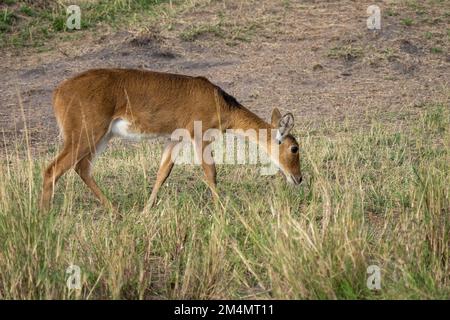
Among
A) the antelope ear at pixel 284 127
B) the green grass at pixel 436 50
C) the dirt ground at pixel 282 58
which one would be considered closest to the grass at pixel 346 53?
the dirt ground at pixel 282 58

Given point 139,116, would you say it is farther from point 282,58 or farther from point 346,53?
point 346,53

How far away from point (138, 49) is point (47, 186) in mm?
6218

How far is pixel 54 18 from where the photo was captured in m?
15.2

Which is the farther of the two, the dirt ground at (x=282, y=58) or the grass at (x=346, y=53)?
the grass at (x=346, y=53)

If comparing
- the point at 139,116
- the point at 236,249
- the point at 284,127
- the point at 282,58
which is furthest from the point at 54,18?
the point at 236,249

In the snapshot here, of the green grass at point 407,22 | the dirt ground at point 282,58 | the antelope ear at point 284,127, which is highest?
the green grass at point 407,22

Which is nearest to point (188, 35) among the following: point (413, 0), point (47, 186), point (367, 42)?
point (367, 42)

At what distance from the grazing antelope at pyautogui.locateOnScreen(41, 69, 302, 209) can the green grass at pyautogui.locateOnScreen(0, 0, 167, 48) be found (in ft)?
20.2

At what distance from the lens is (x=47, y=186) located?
862 cm

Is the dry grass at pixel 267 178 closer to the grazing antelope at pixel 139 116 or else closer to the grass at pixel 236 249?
the grass at pixel 236 249

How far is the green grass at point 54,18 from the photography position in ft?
49.0

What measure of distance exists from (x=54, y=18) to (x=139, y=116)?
6.79m

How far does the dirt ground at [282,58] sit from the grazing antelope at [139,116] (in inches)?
107
